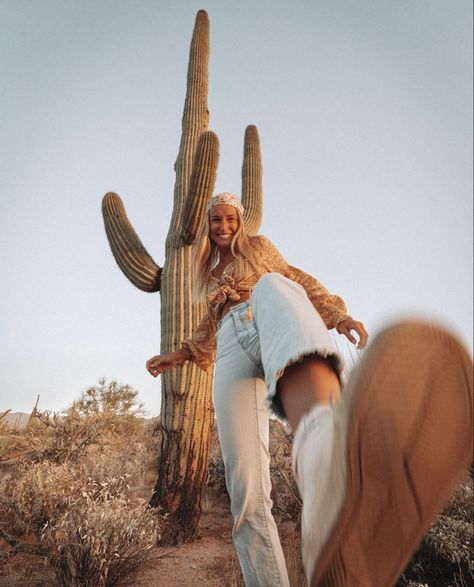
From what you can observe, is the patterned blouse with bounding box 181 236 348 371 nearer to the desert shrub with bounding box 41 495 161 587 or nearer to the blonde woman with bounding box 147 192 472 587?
the blonde woman with bounding box 147 192 472 587

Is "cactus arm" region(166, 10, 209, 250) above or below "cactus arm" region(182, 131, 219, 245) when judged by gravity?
above

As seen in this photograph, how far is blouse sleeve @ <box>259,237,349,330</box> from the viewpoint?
5.11ft

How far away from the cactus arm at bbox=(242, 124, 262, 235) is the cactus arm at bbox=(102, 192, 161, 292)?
1.19m

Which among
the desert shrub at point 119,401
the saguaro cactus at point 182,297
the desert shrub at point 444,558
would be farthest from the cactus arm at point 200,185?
the desert shrub at point 119,401

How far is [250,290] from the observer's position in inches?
62.4

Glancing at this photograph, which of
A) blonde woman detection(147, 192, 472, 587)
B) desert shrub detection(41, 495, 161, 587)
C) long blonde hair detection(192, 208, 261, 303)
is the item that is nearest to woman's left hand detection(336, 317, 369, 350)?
blonde woman detection(147, 192, 472, 587)

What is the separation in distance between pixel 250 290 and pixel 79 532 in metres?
2.03

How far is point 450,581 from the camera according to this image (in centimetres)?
244

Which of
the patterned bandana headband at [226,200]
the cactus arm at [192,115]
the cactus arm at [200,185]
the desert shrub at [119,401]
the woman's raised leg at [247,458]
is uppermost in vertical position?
the cactus arm at [192,115]

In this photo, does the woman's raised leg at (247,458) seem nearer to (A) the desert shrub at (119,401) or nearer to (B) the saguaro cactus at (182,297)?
(B) the saguaro cactus at (182,297)

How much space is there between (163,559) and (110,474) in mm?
1414

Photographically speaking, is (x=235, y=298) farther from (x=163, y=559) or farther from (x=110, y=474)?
(x=110, y=474)

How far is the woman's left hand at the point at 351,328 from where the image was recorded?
4.82 ft

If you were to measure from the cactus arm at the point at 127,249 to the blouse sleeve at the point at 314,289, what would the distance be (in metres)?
2.56
